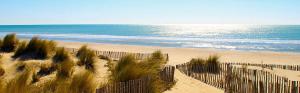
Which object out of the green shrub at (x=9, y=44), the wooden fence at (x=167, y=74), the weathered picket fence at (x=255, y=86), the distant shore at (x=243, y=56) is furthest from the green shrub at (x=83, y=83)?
the distant shore at (x=243, y=56)

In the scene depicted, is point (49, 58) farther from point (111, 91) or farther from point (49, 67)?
point (111, 91)

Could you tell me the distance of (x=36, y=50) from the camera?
1902 centimetres

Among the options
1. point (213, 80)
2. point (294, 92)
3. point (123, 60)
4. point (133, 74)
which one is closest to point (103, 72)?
point (123, 60)

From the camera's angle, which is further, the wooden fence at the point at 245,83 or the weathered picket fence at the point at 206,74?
the weathered picket fence at the point at 206,74

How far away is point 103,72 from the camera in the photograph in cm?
1556

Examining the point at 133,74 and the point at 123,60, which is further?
the point at 123,60

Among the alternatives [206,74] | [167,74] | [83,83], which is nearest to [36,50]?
[206,74]

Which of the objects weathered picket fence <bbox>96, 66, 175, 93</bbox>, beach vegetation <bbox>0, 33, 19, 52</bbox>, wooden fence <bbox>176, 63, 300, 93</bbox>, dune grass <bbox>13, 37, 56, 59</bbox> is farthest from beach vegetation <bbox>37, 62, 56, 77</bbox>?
beach vegetation <bbox>0, 33, 19, 52</bbox>

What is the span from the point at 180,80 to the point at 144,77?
4.16m

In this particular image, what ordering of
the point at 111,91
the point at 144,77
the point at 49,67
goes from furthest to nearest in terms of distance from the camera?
the point at 49,67
the point at 144,77
the point at 111,91

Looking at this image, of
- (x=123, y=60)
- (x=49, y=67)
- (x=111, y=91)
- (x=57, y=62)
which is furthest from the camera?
(x=57, y=62)

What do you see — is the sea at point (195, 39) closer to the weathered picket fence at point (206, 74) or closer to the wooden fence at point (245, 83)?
the weathered picket fence at point (206, 74)

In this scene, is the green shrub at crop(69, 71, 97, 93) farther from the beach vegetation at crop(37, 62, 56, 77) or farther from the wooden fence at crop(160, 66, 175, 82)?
the beach vegetation at crop(37, 62, 56, 77)

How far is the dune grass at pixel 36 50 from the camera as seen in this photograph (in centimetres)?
1847
